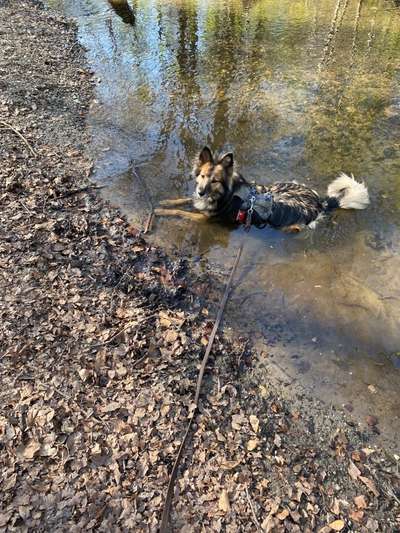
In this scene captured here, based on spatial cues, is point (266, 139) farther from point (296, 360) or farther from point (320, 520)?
point (320, 520)

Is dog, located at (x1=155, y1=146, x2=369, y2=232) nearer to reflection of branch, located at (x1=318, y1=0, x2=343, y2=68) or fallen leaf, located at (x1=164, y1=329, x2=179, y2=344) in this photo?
fallen leaf, located at (x1=164, y1=329, x2=179, y2=344)

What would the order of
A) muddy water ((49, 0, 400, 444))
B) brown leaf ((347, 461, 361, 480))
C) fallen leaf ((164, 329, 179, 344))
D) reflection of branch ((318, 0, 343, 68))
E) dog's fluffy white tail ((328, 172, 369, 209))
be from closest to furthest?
brown leaf ((347, 461, 361, 480)) < fallen leaf ((164, 329, 179, 344)) < muddy water ((49, 0, 400, 444)) < dog's fluffy white tail ((328, 172, 369, 209)) < reflection of branch ((318, 0, 343, 68))

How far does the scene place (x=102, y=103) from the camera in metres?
10.6

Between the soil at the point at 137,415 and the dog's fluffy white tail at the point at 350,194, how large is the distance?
11.0 feet

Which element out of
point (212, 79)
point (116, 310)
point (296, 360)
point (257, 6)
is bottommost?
point (296, 360)

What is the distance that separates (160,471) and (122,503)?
0.44 m

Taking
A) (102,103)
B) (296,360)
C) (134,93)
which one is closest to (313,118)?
(134,93)

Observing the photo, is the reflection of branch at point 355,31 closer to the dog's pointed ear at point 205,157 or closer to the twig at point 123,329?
the dog's pointed ear at point 205,157

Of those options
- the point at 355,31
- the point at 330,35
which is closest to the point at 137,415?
the point at 330,35

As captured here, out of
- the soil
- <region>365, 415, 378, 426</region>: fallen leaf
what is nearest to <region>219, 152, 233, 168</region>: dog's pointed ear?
the soil

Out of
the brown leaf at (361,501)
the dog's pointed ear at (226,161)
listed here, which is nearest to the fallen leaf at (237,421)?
the brown leaf at (361,501)

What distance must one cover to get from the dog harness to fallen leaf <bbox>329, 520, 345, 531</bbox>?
4.61m

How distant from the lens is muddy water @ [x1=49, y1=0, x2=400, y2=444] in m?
5.55

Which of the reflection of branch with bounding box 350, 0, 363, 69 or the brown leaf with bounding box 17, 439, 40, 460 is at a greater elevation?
the reflection of branch with bounding box 350, 0, 363, 69
